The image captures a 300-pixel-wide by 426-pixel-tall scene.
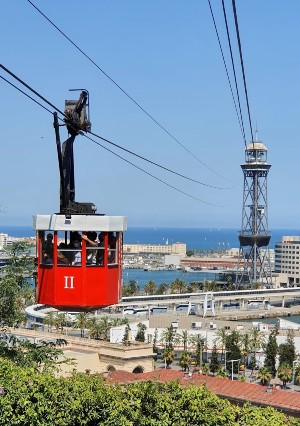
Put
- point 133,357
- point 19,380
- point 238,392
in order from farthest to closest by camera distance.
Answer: point 133,357 < point 238,392 < point 19,380

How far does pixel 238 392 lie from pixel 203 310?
53145 millimetres

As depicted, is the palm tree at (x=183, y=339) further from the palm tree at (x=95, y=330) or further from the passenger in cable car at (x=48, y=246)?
the passenger in cable car at (x=48, y=246)

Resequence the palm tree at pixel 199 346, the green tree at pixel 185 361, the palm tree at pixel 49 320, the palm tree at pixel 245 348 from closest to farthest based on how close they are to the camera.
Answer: the green tree at pixel 185 361 → the palm tree at pixel 199 346 → the palm tree at pixel 245 348 → the palm tree at pixel 49 320

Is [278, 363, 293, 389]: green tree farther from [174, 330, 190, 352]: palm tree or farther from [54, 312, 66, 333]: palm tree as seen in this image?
[54, 312, 66, 333]: palm tree

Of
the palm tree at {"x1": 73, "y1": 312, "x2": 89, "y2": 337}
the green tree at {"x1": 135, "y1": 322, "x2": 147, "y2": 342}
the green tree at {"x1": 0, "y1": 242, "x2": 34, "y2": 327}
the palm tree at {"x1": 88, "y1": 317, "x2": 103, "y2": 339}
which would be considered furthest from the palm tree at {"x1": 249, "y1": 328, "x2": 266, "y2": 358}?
the green tree at {"x1": 0, "y1": 242, "x2": 34, "y2": 327}

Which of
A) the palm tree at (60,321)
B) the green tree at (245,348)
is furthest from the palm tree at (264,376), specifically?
the palm tree at (60,321)

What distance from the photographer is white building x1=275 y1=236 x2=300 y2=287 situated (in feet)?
406

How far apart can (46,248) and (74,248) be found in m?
0.38

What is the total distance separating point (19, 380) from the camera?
49.3ft

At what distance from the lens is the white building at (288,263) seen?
406 feet

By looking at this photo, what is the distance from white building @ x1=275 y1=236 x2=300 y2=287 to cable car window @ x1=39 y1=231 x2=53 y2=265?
115 meters

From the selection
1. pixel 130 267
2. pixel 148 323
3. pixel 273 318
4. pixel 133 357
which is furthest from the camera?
pixel 130 267

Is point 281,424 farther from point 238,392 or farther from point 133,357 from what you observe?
point 133,357

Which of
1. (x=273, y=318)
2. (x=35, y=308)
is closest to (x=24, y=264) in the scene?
(x=35, y=308)
